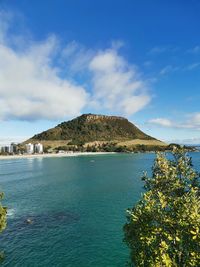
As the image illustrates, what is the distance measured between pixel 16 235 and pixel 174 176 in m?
48.5

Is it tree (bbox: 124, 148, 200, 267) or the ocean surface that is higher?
tree (bbox: 124, 148, 200, 267)

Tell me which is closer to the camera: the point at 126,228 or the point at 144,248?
the point at 144,248

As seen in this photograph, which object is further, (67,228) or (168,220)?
(67,228)

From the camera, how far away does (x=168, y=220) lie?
29.2 metres

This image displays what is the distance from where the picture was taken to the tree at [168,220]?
90.0 feet

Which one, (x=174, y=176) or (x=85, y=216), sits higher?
(x=174, y=176)

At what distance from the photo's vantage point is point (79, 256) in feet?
188

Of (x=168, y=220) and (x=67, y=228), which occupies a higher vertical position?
(x=168, y=220)

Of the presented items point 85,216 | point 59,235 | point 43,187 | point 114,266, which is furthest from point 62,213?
point 43,187

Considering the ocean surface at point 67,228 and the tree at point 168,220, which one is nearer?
the tree at point 168,220

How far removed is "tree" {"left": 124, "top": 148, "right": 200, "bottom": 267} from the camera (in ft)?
90.0

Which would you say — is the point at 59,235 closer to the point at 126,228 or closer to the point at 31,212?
the point at 31,212

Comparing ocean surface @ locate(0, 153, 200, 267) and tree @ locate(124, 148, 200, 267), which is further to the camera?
ocean surface @ locate(0, 153, 200, 267)

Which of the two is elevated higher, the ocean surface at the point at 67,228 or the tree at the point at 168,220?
the tree at the point at 168,220
